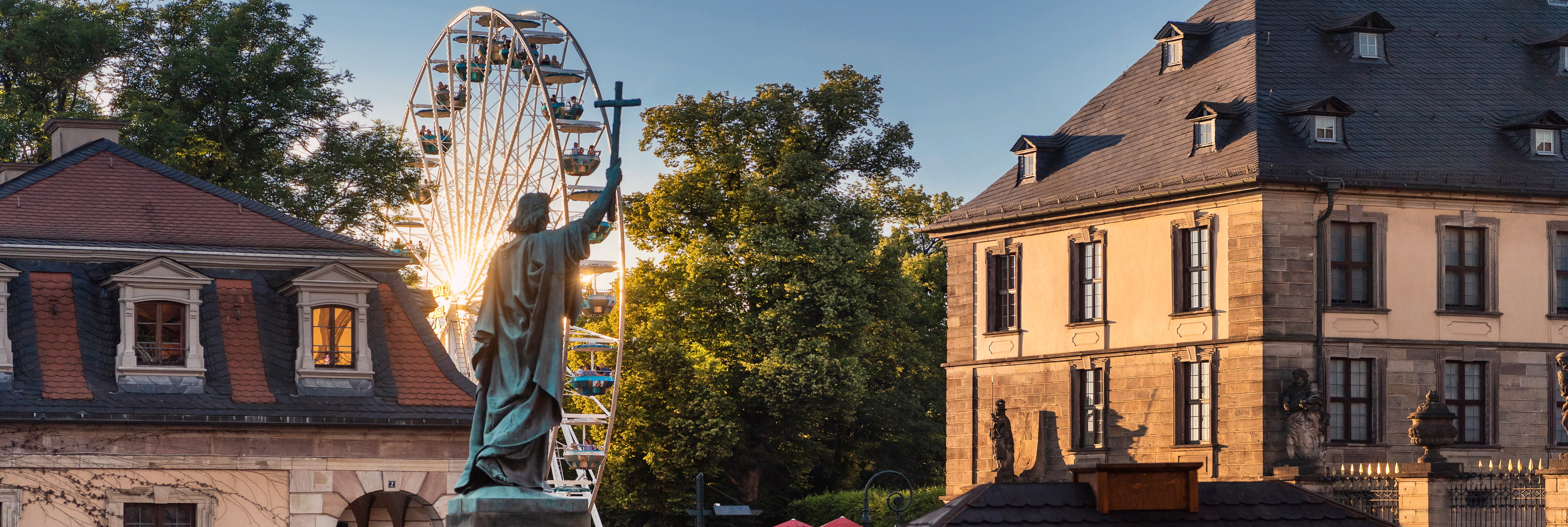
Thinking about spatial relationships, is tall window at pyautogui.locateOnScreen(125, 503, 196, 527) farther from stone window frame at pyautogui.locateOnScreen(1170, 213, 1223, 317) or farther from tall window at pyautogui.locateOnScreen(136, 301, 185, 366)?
stone window frame at pyautogui.locateOnScreen(1170, 213, 1223, 317)

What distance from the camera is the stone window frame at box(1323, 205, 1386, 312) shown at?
40.8 meters

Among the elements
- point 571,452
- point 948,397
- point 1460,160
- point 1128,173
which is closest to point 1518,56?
point 1460,160

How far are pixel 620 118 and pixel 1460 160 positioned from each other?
30.5 meters

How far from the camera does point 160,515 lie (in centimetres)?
3042

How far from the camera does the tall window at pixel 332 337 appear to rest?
104 feet

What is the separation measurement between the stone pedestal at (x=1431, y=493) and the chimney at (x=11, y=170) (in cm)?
2287

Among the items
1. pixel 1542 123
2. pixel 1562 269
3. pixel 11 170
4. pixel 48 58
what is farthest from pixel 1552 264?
pixel 48 58

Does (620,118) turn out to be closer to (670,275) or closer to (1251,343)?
(1251,343)

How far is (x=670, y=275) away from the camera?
5688 centimetres

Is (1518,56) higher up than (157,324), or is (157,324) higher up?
(1518,56)

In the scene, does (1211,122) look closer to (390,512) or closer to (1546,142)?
(1546,142)

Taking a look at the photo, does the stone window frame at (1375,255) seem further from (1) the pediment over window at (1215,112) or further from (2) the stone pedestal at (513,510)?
(2) the stone pedestal at (513,510)

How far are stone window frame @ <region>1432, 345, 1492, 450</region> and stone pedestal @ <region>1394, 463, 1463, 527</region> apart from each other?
332 inches

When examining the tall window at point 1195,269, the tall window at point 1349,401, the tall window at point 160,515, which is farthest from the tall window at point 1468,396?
the tall window at point 160,515
